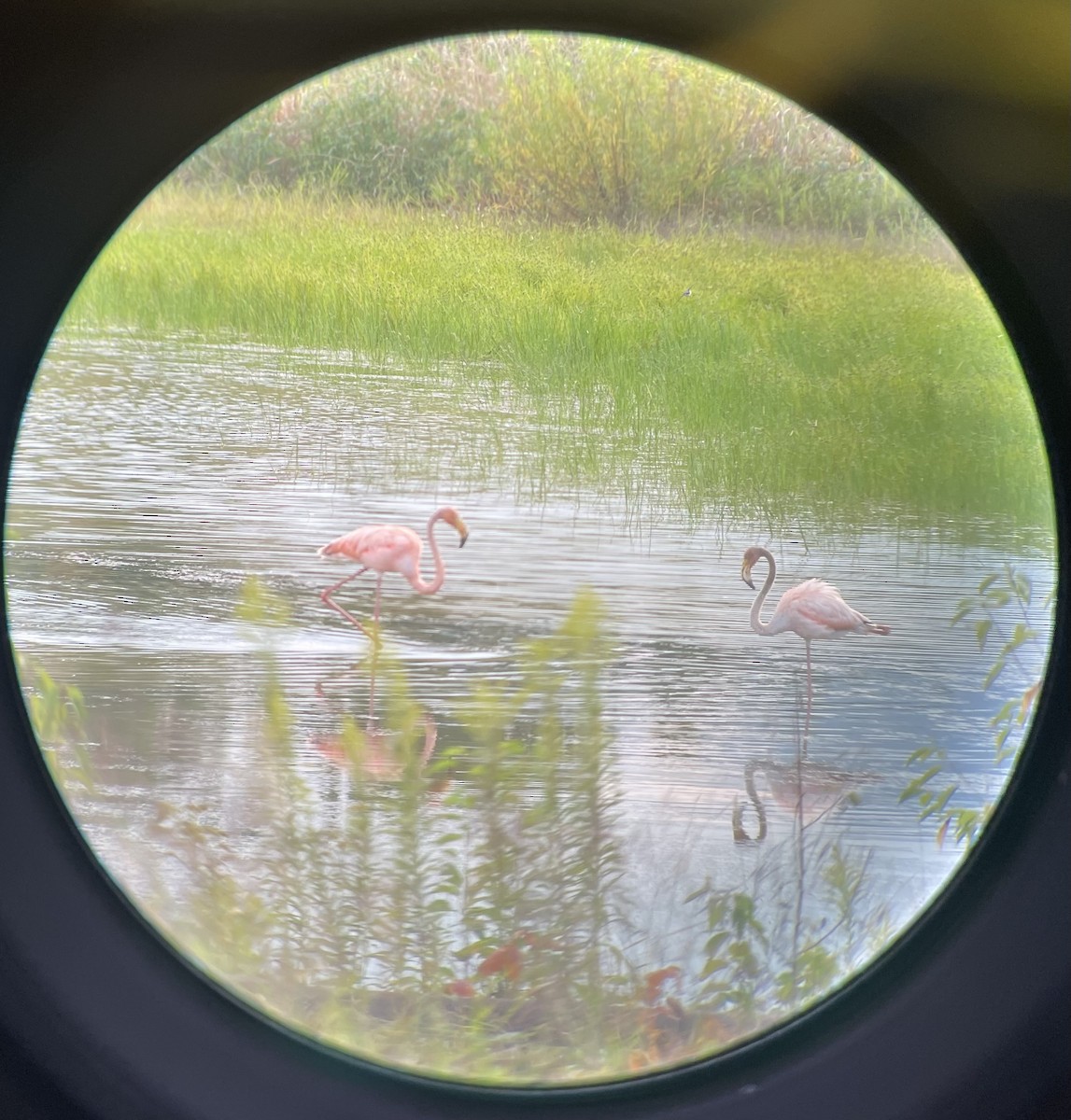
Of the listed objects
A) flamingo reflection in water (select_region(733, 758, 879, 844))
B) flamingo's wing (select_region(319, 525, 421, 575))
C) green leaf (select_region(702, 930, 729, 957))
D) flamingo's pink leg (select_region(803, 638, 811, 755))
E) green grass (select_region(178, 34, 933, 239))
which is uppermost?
green grass (select_region(178, 34, 933, 239))

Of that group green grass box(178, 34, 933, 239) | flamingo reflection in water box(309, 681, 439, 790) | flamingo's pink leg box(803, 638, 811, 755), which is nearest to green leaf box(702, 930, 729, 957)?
flamingo's pink leg box(803, 638, 811, 755)

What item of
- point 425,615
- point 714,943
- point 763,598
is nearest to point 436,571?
point 425,615

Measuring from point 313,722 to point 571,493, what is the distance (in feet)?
0.96

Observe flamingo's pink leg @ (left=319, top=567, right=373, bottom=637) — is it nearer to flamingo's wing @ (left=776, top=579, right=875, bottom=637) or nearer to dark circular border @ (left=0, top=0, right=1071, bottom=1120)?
dark circular border @ (left=0, top=0, right=1071, bottom=1120)

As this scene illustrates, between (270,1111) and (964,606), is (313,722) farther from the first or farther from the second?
(964,606)

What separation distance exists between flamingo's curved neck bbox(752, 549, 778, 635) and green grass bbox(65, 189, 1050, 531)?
0.05m

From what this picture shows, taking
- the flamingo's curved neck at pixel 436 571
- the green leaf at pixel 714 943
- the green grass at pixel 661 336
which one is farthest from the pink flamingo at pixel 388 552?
the green leaf at pixel 714 943

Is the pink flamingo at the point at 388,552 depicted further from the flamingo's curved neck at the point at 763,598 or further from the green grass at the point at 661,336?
the flamingo's curved neck at the point at 763,598

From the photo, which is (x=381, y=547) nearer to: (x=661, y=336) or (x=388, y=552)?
(x=388, y=552)

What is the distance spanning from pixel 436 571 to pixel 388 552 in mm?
44

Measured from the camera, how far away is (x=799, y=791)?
86 centimetres

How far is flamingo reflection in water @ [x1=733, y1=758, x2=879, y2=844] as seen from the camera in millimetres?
855

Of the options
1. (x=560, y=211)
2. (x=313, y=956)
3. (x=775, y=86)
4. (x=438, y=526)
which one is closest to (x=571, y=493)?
(x=438, y=526)

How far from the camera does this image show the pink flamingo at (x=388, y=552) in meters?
0.83
